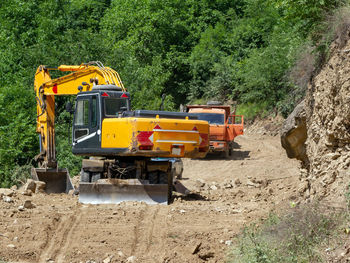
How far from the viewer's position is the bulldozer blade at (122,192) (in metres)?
14.6

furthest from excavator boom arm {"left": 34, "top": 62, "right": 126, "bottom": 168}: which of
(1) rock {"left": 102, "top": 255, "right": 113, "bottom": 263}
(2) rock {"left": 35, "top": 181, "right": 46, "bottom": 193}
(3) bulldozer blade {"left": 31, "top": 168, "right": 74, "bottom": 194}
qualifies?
(1) rock {"left": 102, "top": 255, "right": 113, "bottom": 263}

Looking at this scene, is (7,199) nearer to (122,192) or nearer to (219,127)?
(122,192)

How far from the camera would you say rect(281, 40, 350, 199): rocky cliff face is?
965cm

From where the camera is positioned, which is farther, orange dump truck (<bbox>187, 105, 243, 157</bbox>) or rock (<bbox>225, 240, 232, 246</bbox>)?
orange dump truck (<bbox>187, 105, 243, 157</bbox>)

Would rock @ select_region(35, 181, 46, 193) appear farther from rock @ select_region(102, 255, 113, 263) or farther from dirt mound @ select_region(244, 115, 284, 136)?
dirt mound @ select_region(244, 115, 284, 136)

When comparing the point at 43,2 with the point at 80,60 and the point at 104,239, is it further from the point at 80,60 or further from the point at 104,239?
the point at 104,239

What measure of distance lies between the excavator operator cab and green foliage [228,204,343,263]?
6.73 m

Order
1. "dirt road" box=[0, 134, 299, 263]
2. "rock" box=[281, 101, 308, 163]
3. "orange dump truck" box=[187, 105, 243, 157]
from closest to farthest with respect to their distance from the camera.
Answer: "dirt road" box=[0, 134, 299, 263] < "rock" box=[281, 101, 308, 163] < "orange dump truck" box=[187, 105, 243, 157]

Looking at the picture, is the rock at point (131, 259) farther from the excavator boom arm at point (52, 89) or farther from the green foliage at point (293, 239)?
the excavator boom arm at point (52, 89)

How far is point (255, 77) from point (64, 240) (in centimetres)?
2687

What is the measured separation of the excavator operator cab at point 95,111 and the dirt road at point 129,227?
1509 millimetres

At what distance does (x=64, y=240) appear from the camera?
1082 cm

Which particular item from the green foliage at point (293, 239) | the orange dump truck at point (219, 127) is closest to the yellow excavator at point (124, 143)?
the green foliage at point (293, 239)

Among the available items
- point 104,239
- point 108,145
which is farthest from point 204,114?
point 104,239
